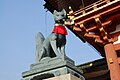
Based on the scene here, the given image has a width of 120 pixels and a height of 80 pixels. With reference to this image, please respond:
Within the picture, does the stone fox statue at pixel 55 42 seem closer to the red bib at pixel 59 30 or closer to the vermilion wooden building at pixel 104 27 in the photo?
the red bib at pixel 59 30

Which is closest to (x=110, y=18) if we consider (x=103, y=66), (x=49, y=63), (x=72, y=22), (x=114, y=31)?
(x=114, y=31)

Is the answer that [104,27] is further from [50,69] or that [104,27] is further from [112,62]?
[50,69]

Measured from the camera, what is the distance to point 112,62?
18.1 feet

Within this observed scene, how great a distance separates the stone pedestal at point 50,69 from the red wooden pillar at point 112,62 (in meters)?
1.62

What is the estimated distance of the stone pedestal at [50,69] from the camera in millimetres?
3691

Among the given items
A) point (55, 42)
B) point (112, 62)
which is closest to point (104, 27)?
point (112, 62)

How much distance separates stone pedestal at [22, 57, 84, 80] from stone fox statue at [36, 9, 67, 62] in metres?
0.18

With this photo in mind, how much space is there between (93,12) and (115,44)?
1.03m

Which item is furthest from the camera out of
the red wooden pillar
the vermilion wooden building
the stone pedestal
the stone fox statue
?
the vermilion wooden building

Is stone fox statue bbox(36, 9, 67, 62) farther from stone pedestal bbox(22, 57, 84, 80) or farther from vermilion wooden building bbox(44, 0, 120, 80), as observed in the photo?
vermilion wooden building bbox(44, 0, 120, 80)

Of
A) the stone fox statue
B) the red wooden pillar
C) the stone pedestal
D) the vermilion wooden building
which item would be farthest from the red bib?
the red wooden pillar

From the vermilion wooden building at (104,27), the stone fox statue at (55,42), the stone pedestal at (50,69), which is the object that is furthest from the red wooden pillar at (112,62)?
the stone fox statue at (55,42)

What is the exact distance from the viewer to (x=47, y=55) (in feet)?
13.8

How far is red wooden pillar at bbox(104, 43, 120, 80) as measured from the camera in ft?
17.5
